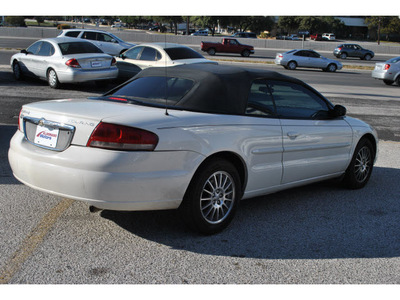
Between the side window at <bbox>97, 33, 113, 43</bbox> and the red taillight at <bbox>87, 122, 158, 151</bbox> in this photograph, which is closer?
the red taillight at <bbox>87, 122, 158, 151</bbox>

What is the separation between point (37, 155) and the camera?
4.07 m

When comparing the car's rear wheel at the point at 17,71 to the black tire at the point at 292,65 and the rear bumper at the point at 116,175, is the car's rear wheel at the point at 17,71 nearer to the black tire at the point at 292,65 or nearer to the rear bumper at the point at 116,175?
the rear bumper at the point at 116,175

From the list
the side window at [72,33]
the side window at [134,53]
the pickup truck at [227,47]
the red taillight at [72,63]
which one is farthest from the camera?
the pickup truck at [227,47]

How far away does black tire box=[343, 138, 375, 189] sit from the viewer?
233 inches

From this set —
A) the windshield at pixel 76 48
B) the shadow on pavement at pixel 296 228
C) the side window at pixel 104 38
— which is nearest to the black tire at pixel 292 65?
the side window at pixel 104 38

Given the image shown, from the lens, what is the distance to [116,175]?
3727mm

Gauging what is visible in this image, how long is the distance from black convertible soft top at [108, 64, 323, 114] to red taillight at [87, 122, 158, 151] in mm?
729

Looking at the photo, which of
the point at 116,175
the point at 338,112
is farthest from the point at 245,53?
the point at 116,175

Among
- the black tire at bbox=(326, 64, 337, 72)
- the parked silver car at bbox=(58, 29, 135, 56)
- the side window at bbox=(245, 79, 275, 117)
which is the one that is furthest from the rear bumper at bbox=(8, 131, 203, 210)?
the black tire at bbox=(326, 64, 337, 72)

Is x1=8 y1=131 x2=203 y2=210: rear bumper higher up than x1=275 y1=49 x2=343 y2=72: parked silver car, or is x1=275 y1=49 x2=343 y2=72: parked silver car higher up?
x1=8 y1=131 x2=203 y2=210: rear bumper

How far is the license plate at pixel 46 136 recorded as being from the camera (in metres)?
4.03

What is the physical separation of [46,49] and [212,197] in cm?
1223

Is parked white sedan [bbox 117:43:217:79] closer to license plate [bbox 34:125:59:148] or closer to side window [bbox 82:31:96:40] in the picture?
side window [bbox 82:31:96:40]

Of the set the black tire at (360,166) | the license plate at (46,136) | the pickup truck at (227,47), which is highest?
the license plate at (46,136)
